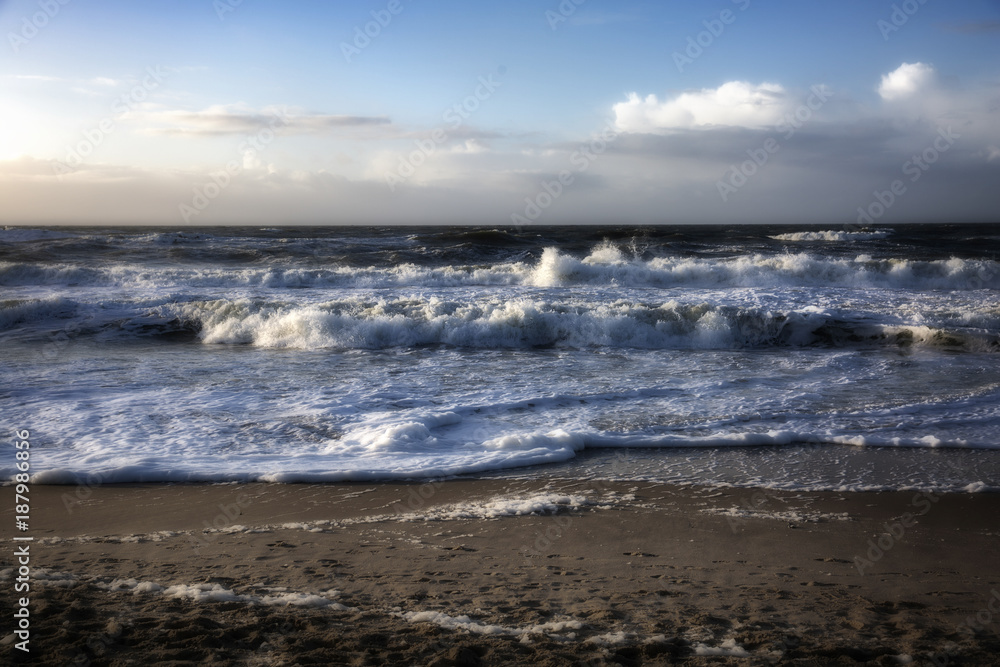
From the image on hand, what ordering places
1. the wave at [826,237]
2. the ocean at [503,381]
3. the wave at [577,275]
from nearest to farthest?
the ocean at [503,381]
the wave at [577,275]
the wave at [826,237]

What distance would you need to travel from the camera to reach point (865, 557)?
3.69 metres

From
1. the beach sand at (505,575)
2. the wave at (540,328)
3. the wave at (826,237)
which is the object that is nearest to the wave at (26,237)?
the wave at (540,328)

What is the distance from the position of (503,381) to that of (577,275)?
39.6ft

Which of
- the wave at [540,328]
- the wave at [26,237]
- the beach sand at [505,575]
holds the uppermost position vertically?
the wave at [26,237]

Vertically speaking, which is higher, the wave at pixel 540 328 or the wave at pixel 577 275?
the wave at pixel 577 275

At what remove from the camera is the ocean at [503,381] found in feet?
17.9

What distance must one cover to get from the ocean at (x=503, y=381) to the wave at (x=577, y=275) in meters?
0.23

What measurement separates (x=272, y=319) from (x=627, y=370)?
7.37 meters

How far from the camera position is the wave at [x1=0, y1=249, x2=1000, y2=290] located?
19.2 meters

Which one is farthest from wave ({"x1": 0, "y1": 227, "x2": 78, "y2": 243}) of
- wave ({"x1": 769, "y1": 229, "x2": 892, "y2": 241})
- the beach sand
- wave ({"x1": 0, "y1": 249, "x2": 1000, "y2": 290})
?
wave ({"x1": 769, "y1": 229, "x2": 892, "y2": 241})

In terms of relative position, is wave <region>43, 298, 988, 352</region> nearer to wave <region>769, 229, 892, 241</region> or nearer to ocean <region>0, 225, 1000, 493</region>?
ocean <region>0, 225, 1000, 493</region>

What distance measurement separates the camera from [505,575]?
133 inches
